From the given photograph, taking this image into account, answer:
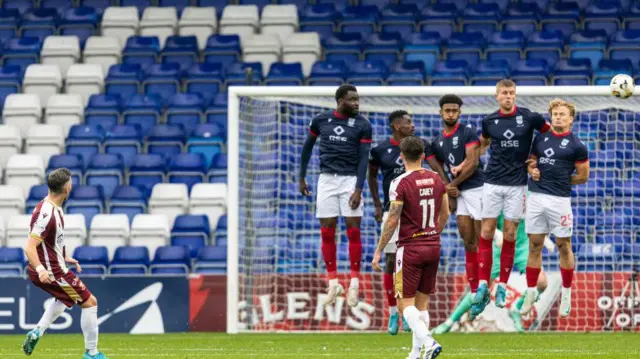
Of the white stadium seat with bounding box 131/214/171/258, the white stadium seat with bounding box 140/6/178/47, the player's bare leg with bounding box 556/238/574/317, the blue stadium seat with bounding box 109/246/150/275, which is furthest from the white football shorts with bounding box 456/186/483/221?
the white stadium seat with bounding box 140/6/178/47

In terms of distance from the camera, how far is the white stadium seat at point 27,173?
2038cm

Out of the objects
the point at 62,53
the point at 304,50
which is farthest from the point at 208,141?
the point at 62,53

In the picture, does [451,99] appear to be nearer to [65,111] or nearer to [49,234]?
[49,234]

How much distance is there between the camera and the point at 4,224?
64.4ft

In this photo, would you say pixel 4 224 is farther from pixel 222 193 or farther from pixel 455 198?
pixel 455 198

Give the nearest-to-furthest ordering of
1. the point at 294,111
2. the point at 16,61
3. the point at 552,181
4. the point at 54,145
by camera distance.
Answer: the point at 552,181 < the point at 294,111 < the point at 54,145 < the point at 16,61

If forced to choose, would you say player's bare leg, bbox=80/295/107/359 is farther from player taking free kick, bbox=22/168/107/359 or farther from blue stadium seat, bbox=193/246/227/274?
blue stadium seat, bbox=193/246/227/274

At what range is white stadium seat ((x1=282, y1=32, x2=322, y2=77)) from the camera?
2203cm

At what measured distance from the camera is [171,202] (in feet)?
64.2

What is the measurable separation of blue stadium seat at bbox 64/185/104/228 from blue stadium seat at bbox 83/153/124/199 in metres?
0.28

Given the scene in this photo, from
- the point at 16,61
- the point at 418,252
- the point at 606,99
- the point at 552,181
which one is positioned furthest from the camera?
the point at 16,61

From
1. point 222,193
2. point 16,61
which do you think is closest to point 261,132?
point 222,193

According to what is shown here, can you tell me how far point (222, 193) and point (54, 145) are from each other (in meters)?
3.47

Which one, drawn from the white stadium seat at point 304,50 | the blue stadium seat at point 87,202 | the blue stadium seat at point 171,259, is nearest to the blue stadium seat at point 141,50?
the white stadium seat at point 304,50
